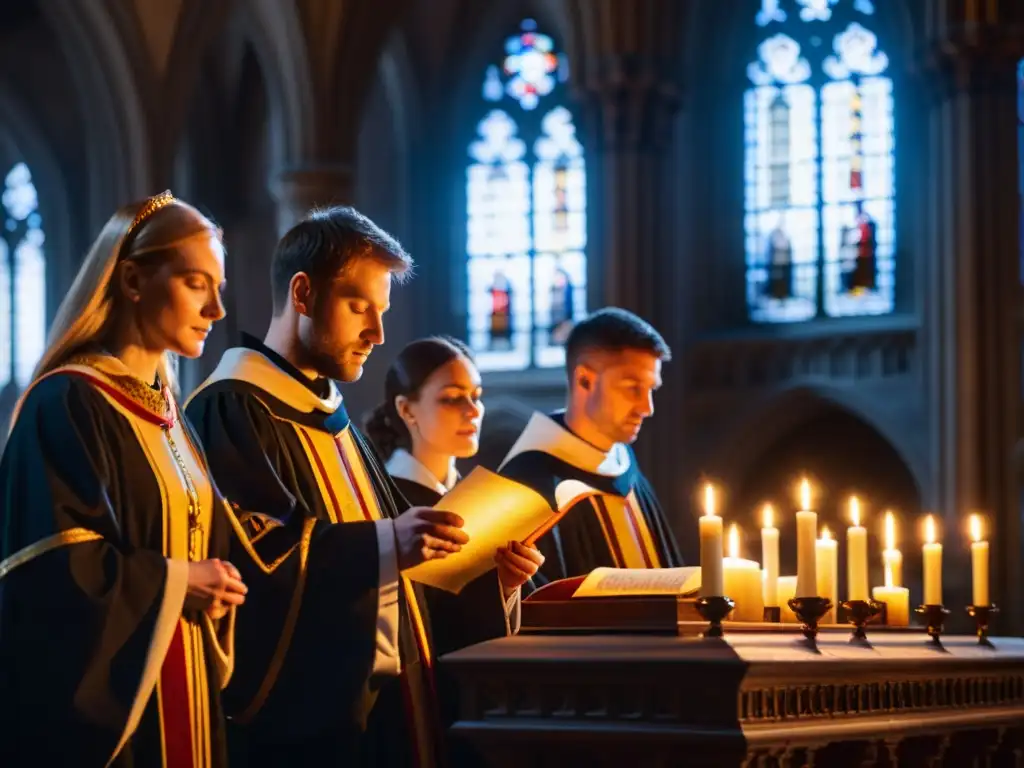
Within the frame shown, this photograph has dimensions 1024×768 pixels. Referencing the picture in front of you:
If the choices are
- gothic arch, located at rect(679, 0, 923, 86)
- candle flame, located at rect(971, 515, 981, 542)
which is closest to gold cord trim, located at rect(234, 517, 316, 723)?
candle flame, located at rect(971, 515, 981, 542)

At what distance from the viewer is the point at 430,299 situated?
70.0ft

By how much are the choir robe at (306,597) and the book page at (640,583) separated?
1.52 ft

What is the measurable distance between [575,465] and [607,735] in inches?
122

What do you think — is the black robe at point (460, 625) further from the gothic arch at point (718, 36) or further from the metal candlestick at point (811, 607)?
the gothic arch at point (718, 36)

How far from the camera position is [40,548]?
3.73 metres

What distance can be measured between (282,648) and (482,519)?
54 cm

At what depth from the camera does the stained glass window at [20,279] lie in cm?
2362

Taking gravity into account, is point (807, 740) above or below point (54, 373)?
below

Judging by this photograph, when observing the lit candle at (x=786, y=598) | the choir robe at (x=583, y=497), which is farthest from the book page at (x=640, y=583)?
the choir robe at (x=583, y=497)

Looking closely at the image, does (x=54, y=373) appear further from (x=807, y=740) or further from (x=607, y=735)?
(x=807, y=740)

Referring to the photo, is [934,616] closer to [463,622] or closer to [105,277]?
[463,622]

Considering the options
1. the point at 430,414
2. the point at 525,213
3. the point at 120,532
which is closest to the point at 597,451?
the point at 430,414

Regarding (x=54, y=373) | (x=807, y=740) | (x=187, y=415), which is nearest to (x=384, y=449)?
(x=187, y=415)

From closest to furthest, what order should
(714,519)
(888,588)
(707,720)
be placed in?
(707,720) → (714,519) → (888,588)
